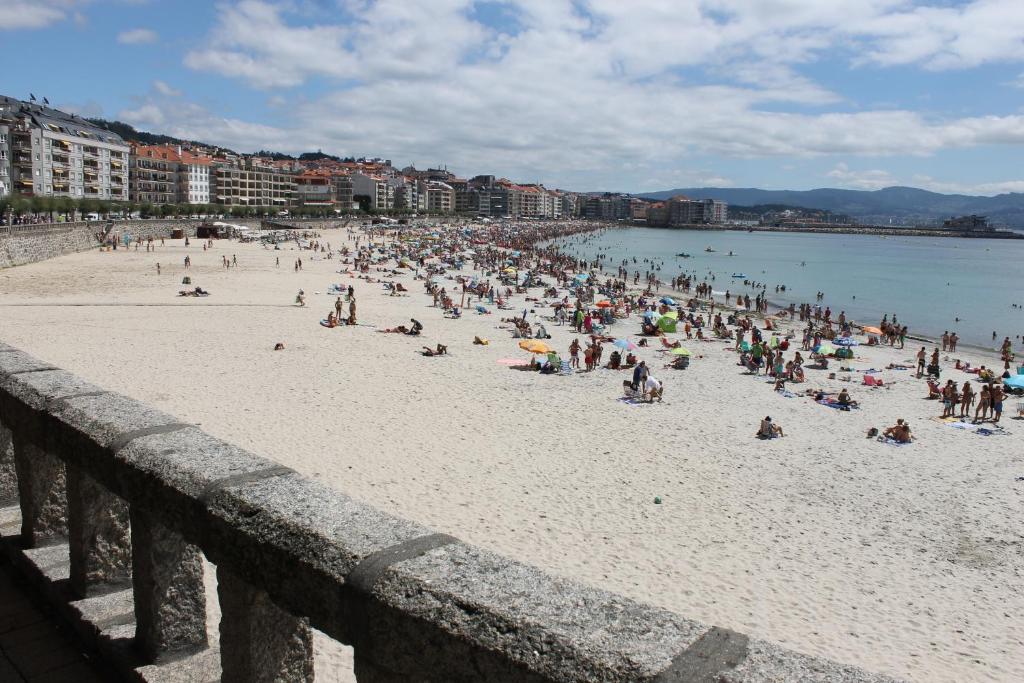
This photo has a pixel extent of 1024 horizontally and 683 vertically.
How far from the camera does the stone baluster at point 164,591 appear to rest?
2357mm

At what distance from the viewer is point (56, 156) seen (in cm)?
7700

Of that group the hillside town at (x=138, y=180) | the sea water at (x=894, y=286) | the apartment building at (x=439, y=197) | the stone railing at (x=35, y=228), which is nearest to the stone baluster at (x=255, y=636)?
the sea water at (x=894, y=286)

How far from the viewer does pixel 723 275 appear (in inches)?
2749

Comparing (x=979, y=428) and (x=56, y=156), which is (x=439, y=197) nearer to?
(x=56, y=156)

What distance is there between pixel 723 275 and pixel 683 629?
234ft

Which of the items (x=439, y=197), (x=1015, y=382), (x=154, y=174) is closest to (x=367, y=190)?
(x=439, y=197)

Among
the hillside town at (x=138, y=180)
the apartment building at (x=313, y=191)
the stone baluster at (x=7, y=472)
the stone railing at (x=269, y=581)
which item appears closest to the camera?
the stone railing at (x=269, y=581)

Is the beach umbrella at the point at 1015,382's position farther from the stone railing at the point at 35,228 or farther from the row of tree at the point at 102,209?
the row of tree at the point at 102,209

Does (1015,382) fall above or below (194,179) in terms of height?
below

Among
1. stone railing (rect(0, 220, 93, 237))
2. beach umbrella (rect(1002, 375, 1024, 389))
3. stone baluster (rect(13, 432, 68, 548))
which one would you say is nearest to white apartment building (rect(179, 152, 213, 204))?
stone railing (rect(0, 220, 93, 237))

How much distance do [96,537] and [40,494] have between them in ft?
1.80

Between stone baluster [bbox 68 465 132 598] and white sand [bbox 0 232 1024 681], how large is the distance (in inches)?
239

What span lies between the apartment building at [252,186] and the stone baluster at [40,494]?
11160 centimetres

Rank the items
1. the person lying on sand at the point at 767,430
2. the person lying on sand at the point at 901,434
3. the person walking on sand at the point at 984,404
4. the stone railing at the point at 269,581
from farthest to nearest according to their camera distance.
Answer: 1. the person walking on sand at the point at 984,404
2. the person lying on sand at the point at 901,434
3. the person lying on sand at the point at 767,430
4. the stone railing at the point at 269,581
